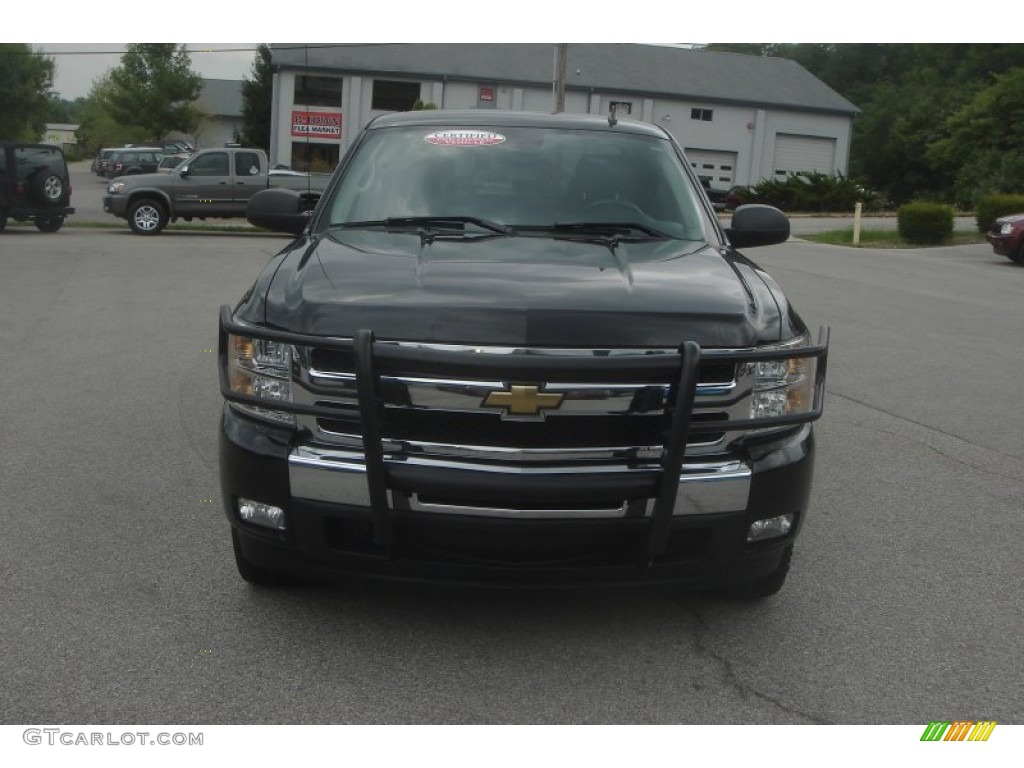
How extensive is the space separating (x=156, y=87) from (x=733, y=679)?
261ft

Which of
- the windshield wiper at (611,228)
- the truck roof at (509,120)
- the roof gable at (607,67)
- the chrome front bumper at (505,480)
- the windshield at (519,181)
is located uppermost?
the roof gable at (607,67)

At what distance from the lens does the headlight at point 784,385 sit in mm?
3736

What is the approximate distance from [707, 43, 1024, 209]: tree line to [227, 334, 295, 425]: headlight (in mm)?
42686

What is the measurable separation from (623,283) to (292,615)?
161cm

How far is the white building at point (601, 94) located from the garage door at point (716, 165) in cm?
7

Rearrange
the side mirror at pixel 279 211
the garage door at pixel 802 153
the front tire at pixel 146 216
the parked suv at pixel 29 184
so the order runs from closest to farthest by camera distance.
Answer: the side mirror at pixel 279 211, the parked suv at pixel 29 184, the front tire at pixel 146 216, the garage door at pixel 802 153

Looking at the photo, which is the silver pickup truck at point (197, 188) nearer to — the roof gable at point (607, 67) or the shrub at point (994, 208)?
the shrub at point (994, 208)

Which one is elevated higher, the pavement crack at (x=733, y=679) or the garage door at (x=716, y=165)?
the garage door at (x=716, y=165)

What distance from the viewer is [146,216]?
2514 cm

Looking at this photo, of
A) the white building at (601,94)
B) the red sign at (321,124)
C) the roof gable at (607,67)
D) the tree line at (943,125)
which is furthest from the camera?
the roof gable at (607,67)

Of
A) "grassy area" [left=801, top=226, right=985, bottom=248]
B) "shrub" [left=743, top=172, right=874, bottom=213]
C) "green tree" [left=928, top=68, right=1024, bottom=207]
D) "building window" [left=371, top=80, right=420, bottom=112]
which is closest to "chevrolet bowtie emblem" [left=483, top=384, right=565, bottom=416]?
"grassy area" [left=801, top=226, right=985, bottom=248]

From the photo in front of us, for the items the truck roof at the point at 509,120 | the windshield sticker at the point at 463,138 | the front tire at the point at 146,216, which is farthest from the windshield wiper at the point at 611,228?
the front tire at the point at 146,216

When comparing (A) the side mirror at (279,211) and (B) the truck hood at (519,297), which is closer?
(B) the truck hood at (519,297)

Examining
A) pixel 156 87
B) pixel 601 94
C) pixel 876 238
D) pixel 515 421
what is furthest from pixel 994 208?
pixel 156 87
